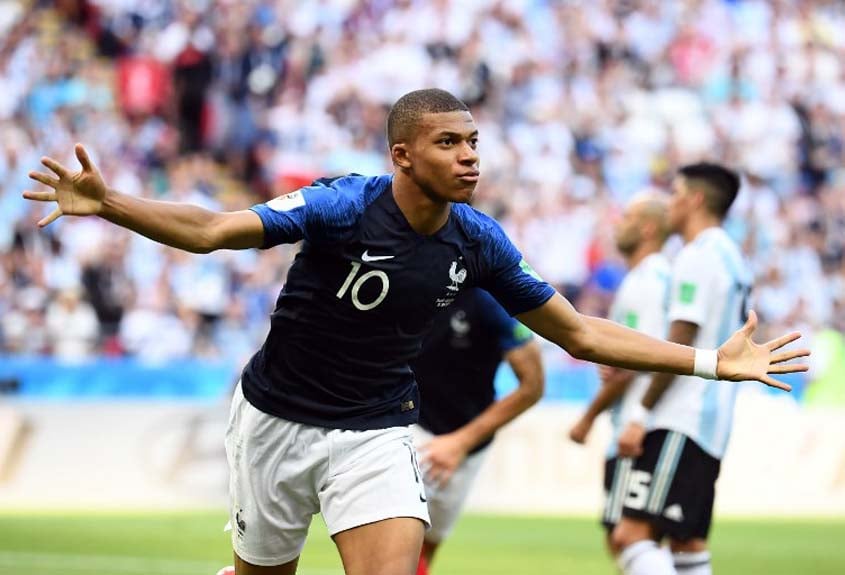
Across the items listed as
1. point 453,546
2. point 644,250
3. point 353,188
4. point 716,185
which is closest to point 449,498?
point 644,250

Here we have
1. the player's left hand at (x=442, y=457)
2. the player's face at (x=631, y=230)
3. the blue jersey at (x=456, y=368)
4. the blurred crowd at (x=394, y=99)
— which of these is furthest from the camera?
the blurred crowd at (x=394, y=99)

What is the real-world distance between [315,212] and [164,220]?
2.51ft

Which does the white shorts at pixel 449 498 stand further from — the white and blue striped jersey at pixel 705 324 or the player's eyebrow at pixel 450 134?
the player's eyebrow at pixel 450 134

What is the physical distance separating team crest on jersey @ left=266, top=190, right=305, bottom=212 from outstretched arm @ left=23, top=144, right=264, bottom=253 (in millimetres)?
182

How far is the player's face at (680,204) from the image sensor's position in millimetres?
8641

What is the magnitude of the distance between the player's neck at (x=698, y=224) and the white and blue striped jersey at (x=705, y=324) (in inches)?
12.8

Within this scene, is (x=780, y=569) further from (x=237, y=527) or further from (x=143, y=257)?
(x=143, y=257)

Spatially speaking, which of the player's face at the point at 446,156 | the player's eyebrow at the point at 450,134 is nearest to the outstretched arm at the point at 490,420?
the player's face at the point at 446,156

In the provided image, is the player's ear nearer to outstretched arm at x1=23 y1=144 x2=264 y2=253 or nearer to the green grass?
outstretched arm at x1=23 y1=144 x2=264 y2=253

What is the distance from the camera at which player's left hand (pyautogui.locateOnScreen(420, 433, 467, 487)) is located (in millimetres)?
7867

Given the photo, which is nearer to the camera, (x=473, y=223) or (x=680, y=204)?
(x=473, y=223)

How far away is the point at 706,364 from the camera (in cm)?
640

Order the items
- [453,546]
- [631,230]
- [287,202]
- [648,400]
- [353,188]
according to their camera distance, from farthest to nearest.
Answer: [453,546] < [631,230] < [648,400] < [353,188] < [287,202]

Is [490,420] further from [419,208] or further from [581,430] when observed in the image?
[419,208]
